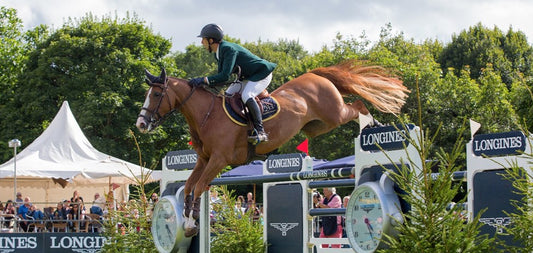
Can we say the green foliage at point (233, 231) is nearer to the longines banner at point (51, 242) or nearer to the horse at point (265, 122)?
the horse at point (265, 122)

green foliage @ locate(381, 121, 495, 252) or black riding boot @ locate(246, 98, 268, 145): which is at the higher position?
black riding boot @ locate(246, 98, 268, 145)

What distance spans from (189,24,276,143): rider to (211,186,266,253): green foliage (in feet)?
3.90

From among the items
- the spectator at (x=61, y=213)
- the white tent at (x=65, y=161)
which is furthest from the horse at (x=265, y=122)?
the white tent at (x=65, y=161)

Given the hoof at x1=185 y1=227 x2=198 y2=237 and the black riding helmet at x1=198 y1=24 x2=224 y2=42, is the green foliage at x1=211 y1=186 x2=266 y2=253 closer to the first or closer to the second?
the hoof at x1=185 y1=227 x2=198 y2=237

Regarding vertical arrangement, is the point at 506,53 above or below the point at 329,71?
above

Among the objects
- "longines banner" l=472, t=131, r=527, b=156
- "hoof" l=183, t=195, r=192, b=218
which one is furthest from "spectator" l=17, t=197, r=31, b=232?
"longines banner" l=472, t=131, r=527, b=156

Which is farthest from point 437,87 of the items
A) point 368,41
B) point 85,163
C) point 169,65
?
point 169,65

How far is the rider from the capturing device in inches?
241

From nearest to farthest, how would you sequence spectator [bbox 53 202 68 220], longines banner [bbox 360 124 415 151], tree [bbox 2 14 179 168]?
longines banner [bbox 360 124 415 151]
spectator [bbox 53 202 68 220]
tree [bbox 2 14 179 168]

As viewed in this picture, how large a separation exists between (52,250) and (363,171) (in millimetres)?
6609

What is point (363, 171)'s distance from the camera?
451cm

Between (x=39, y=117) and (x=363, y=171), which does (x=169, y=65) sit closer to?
(x=39, y=117)

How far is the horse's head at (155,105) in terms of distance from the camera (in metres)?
6.09

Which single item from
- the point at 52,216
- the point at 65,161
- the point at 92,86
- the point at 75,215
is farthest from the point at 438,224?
the point at 92,86
